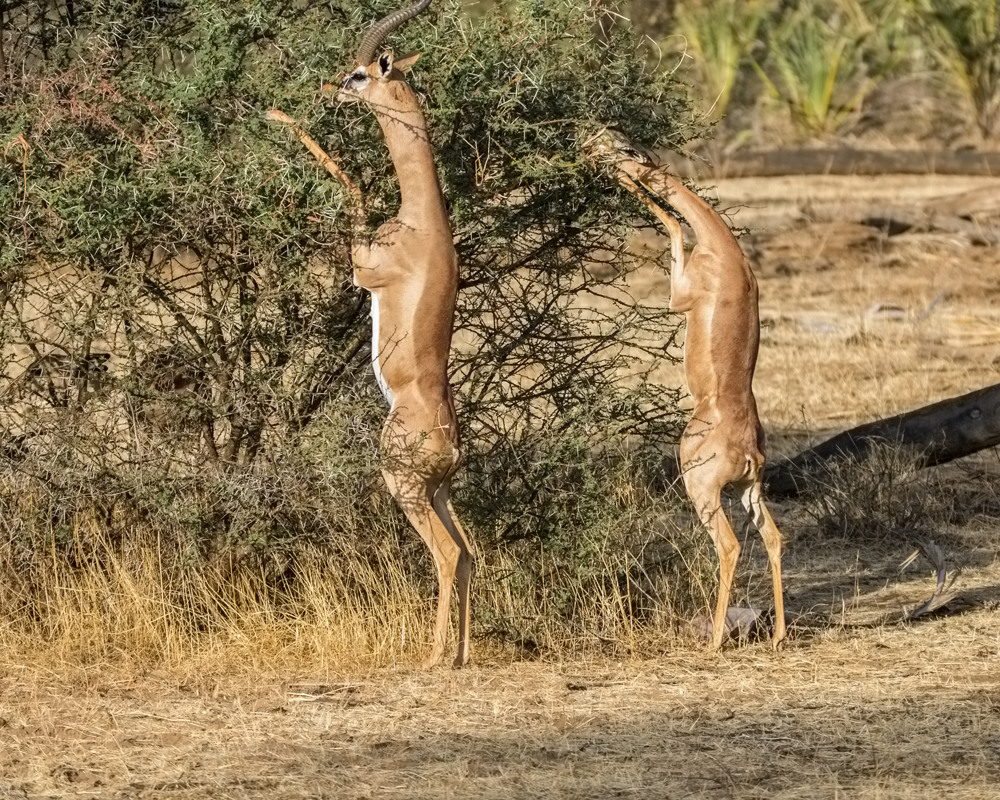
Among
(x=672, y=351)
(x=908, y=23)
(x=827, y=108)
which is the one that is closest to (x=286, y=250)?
(x=672, y=351)

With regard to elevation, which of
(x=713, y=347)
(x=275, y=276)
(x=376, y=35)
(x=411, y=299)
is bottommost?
(x=713, y=347)

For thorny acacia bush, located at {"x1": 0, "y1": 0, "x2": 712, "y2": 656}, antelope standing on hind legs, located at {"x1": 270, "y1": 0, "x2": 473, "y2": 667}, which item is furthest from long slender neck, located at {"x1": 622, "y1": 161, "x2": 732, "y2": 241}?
antelope standing on hind legs, located at {"x1": 270, "y1": 0, "x2": 473, "y2": 667}

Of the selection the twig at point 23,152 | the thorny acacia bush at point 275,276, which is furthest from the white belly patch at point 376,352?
the twig at point 23,152

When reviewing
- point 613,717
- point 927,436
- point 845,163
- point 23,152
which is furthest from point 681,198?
point 845,163

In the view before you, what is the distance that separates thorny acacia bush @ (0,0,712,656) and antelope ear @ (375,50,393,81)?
0.37m

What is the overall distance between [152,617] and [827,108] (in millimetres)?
19044

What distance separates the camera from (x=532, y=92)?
733 centimetres

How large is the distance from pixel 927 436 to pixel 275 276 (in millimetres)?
4320

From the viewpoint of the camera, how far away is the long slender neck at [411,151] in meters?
6.78

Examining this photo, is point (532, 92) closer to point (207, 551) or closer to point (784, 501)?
point (207, 551)

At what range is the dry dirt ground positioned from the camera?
5.66 m

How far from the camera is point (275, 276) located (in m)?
7.39

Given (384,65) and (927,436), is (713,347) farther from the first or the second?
(927,436)

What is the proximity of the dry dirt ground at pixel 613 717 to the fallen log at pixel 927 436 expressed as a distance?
0.44 metres
